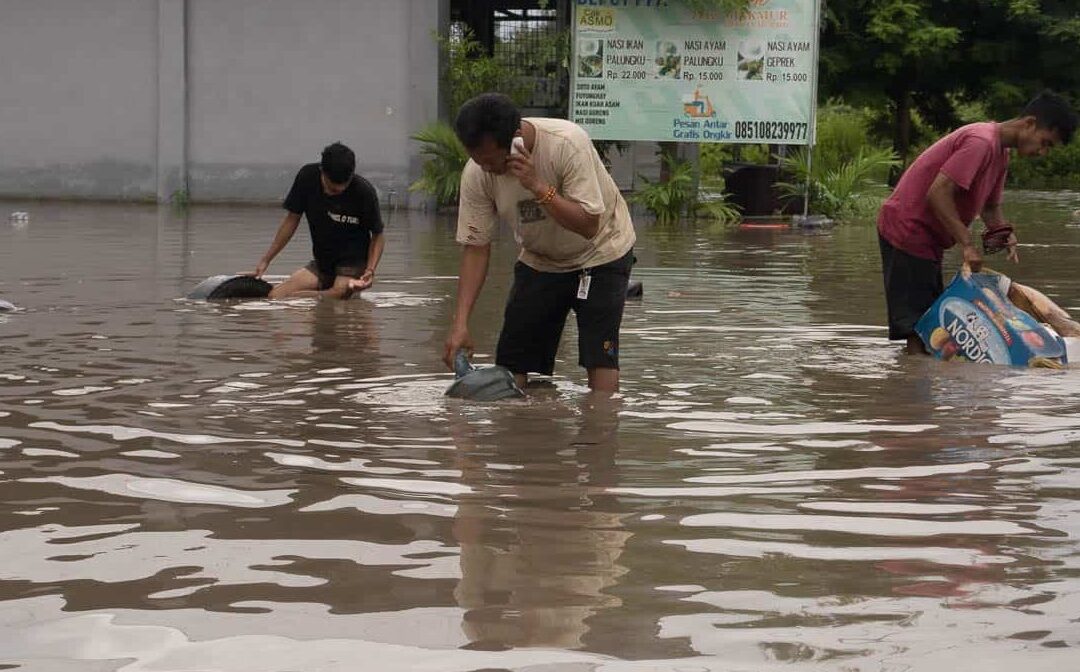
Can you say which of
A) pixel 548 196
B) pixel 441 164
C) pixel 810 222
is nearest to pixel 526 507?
Answer: pixel 548 196

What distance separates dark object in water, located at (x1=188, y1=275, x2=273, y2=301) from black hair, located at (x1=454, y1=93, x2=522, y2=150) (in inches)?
214

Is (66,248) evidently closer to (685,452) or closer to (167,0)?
(167,0)

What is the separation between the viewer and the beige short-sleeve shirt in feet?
21.4

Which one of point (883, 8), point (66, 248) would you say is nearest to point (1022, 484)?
point (66, 248)

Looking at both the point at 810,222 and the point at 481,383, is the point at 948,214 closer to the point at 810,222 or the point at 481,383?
the point at 481,383

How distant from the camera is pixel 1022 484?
5.39 metres

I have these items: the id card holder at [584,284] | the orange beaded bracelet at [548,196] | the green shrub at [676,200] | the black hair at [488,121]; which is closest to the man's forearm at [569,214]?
the orange beaded bracelet at [548,196]

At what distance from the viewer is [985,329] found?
27.3 ft

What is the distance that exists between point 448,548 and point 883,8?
26.1m

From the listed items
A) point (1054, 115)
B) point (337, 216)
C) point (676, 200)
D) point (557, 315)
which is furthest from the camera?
point (676, 200)

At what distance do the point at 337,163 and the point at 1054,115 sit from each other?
485cm

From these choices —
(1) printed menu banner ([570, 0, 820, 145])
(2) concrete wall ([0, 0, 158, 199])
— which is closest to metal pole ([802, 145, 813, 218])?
(1) printed menu banner ([570, 0, 820, 145])

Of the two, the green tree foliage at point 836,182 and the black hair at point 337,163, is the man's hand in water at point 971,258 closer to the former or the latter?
the black hair at point 337,163

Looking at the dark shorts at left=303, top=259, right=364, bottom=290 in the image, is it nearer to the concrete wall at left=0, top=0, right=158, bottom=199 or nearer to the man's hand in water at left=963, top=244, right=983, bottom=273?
the man's hand in water at left=963, top=244, right=983, bottom=273
